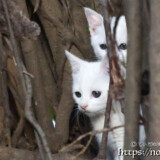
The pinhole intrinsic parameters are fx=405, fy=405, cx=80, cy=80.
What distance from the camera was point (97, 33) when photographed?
312 centimetres

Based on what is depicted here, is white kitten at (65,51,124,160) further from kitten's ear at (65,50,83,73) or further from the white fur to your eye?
the white fur

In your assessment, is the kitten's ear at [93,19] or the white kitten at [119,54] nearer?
the white kitten at [119,54]

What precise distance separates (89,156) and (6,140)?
0.50 meters

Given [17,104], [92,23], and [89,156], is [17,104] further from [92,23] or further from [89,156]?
[92,23]

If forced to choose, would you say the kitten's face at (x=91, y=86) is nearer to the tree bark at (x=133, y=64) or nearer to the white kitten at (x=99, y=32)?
the white kitten at (x=99, y=32)

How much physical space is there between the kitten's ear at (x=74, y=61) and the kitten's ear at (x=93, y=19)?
1.36 feet

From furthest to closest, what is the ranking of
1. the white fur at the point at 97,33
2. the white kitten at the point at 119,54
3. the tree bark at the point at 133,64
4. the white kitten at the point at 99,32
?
the white fur at the point at 97,33 → the white kitten at the point at 99,32 → the white kitten at the point at 119,54 → the tree bark at the point at 133,64

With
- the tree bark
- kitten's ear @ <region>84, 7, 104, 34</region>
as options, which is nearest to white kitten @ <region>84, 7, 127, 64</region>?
kitten's ear @ <region>84, 7, 104, 34</region>

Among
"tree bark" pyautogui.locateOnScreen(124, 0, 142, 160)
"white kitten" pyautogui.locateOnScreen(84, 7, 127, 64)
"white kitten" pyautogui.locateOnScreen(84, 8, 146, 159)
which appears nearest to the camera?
"tree bark" pyautogui.locateOnScreen(124, 0, 142, 160)

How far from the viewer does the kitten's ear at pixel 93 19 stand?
280 centimetres

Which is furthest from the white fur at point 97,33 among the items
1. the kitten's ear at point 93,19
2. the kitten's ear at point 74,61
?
the kitten's ear at point 74,61

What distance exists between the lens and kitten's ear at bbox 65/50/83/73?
2.46 meters

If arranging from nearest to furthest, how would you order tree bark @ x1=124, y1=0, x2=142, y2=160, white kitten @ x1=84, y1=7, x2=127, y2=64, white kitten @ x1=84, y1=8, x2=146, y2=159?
tree bark @ x1=124, y1=0, x2=142, y2=160
white kitten @ x1=84, y1=8, x2=146, y2=159
white kitten @ x1=84, y1=7, x2=127, y2=64

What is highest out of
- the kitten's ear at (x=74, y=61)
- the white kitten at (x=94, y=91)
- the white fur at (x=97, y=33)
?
the white fur at (x=97, y=33)
